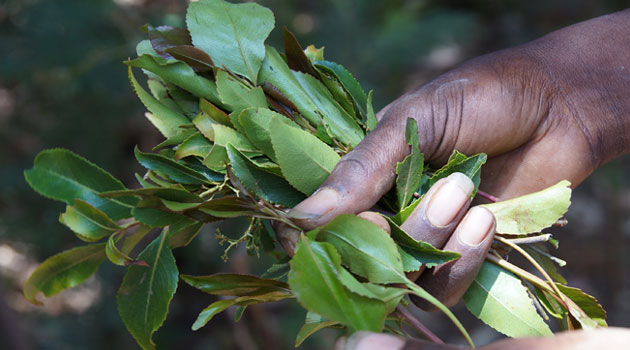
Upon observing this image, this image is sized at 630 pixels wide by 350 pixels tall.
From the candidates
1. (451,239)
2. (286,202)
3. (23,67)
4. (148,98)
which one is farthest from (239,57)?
(23,67)

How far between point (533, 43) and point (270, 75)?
63cm

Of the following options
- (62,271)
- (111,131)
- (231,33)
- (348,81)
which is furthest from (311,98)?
(111,131)

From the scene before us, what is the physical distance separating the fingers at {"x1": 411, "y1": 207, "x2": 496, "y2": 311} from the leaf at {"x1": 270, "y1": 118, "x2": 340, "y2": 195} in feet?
0.77

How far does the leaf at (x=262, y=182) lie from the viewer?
86cm

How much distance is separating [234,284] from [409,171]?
33 centimetres

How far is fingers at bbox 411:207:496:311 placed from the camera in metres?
0.89

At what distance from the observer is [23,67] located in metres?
2.16

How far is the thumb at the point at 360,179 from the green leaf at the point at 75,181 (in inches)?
12.7

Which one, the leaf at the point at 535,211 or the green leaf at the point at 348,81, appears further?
the green leaf at the point at 348,81

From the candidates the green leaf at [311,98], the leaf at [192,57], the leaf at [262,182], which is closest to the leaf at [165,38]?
the leaf at [192,57]

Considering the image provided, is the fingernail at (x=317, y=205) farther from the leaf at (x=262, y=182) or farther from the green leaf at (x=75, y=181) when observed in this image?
the green leaf at (x=75, y=181)

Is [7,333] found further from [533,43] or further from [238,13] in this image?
[533,43]

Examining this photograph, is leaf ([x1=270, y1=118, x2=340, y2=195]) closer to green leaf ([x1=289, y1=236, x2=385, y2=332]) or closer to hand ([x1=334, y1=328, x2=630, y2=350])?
green leaf ([x1=289, y1=236, x2=385, y2=332])

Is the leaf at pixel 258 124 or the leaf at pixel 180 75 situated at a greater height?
the leaf at pixel 180 75
